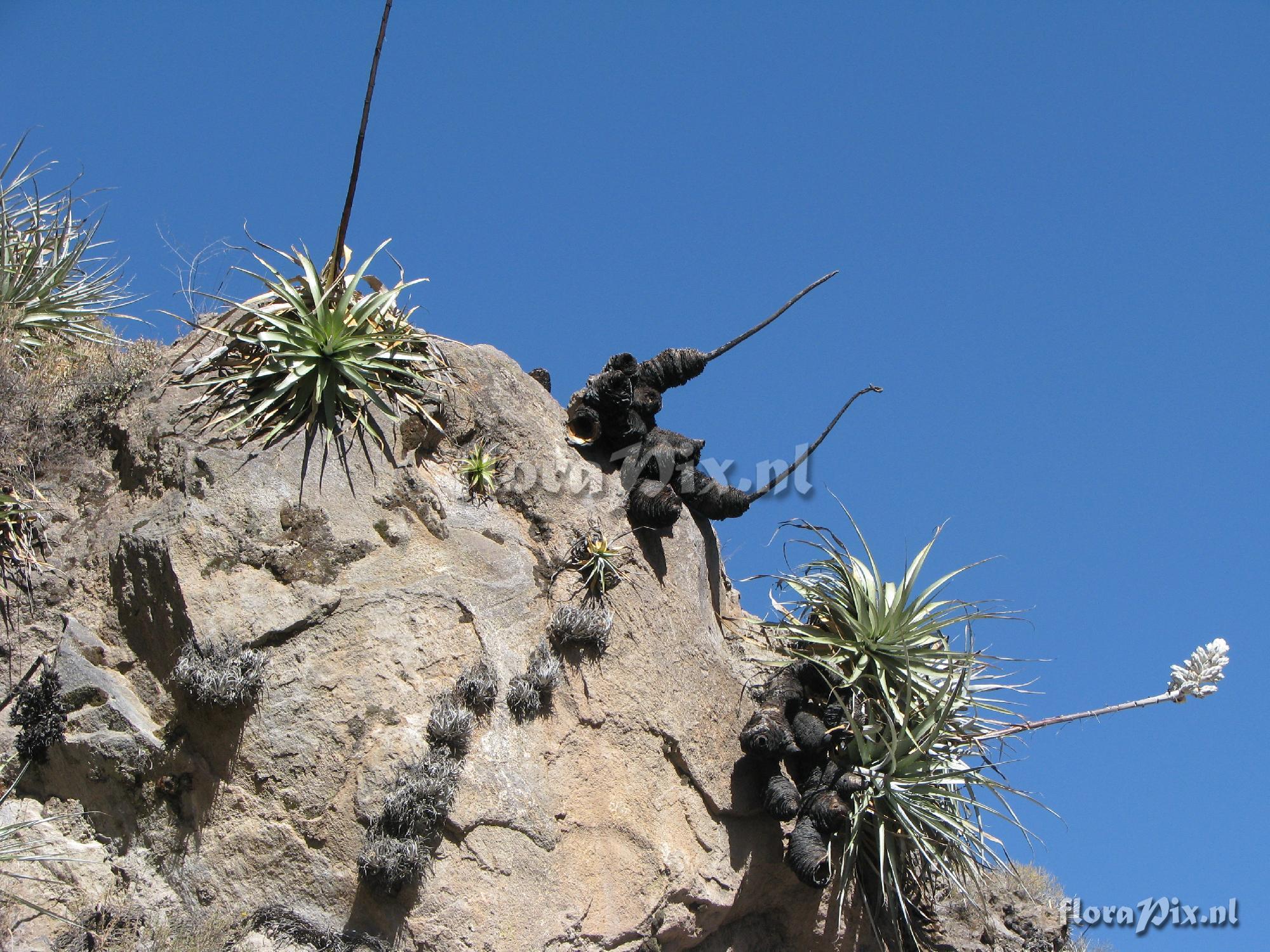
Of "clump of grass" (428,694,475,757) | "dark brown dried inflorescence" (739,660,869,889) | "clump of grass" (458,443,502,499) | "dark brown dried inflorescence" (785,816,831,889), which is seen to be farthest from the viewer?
"clump of grass" (458,443,502,499)

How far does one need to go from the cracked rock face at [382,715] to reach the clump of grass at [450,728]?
3.6 inches

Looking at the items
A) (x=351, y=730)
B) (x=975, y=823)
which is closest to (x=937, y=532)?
(x=975, y=823)

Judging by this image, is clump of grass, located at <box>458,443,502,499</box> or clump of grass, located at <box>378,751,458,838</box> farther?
clump of grass, located at <box>458,443,502,499</box>

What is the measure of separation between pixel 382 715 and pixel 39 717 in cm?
217

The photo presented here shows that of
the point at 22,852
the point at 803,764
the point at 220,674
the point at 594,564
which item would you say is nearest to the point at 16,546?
the point at 220,674

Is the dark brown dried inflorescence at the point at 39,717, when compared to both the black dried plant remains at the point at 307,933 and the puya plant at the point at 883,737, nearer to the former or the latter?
the black dried plant remains at the point at 307,933

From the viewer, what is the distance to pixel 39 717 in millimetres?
7422

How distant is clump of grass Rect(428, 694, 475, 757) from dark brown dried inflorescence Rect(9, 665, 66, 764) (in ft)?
7.66

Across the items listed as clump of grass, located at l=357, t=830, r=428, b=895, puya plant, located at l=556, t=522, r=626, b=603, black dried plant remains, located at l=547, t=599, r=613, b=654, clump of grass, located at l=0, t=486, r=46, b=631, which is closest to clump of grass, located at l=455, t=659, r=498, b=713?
black dried plant remains, located at l=547, t=599, r=613, b=654

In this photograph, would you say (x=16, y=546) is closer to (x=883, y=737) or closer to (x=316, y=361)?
(x=316, y=361)

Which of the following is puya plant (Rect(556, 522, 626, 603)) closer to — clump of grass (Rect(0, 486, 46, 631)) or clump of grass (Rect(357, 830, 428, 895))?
clump of grass (Rect(357, 830, 428, 895))

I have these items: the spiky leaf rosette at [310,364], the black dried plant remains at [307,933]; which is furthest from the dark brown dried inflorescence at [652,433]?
the black dried plant remains at [307,933]

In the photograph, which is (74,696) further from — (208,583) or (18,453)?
(18,453)

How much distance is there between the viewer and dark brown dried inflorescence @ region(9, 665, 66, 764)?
290 inches
